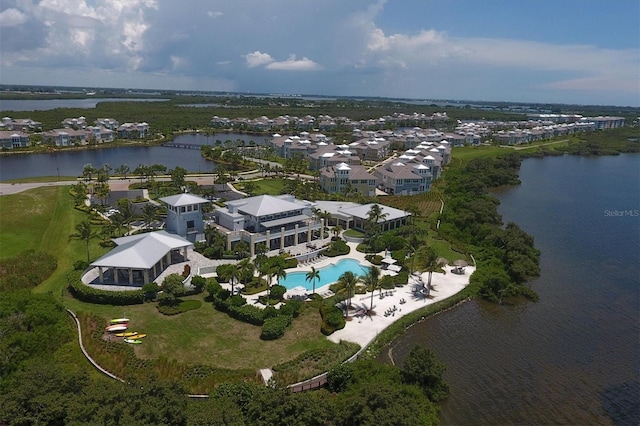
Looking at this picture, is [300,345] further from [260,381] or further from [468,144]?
[468,144]

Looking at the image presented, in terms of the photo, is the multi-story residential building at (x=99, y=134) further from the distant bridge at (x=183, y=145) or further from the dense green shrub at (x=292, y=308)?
the dense green shrub at (x=292, y=308)

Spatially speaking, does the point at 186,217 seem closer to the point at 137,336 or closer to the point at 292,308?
the point at 137,336

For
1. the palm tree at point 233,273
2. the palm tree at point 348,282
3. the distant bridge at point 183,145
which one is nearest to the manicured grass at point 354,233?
the palm tree at point 348,282

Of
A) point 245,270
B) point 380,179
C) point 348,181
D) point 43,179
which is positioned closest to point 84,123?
point 43,179

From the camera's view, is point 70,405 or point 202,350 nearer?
point 70,405

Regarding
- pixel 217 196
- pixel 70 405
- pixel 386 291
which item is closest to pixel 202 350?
pixel 70 405

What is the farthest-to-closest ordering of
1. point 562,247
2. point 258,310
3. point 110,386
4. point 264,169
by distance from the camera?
point 264,169 < point 562,247 < point 258,310 < point 110,386
